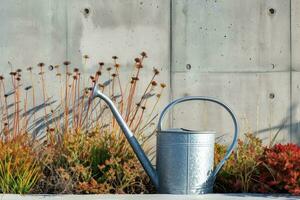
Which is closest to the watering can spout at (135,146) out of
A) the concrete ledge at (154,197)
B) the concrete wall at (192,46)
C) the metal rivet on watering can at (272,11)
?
the concrete ledge at (154,197)

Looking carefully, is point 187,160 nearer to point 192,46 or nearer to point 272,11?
point 192,46

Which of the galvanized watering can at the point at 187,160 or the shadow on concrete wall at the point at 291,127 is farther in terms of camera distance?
the shadow on concrete wall at the point at 291,127

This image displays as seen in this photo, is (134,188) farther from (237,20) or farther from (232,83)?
(237,20)

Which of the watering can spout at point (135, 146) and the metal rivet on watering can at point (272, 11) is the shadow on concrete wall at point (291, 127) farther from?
the watering can spout at point (135, 146)

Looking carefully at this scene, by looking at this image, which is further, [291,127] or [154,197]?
[291,127]

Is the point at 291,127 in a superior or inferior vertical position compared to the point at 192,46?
inferior

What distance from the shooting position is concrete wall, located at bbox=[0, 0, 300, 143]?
4.79 m

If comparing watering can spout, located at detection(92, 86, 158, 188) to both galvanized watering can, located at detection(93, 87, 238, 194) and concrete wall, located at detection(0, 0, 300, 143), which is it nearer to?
galvanized watering can, located at detection(93, 87, 238, 194)

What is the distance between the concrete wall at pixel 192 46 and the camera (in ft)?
15.7

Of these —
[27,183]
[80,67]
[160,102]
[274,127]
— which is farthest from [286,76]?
[27,183]

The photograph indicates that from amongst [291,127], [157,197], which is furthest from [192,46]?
[157,197]

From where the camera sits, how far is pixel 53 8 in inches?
189

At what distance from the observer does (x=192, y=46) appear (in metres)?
4.84

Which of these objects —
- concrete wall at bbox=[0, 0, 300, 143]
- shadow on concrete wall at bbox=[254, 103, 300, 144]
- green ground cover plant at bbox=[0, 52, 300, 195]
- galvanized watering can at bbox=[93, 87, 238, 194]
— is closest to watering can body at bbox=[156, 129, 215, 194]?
galvanized watering can at bbox=[93, 87, 238, 194]
